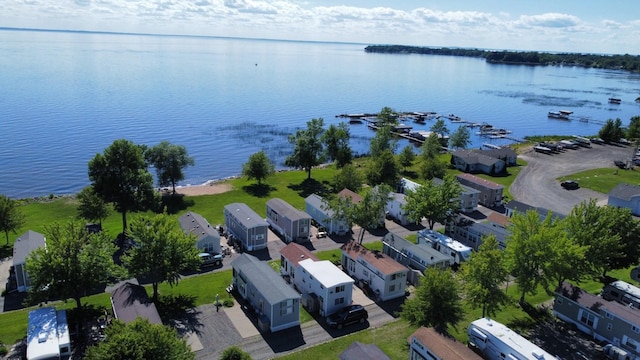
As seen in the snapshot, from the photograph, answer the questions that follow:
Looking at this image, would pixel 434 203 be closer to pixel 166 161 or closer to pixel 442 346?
pixel 442 346

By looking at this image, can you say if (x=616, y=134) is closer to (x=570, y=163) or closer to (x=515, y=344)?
(x=570, y=163)

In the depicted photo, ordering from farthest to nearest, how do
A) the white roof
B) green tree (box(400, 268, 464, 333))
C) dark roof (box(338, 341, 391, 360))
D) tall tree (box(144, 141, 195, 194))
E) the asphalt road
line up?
the asphalt road < tall tree (box(144, 141, 195, 194)) < the white roof < green tree (box(400, 268, 464, 333)) < dark roof (box(338, 341, 391, 360))

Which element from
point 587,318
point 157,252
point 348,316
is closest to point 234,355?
point 348,316

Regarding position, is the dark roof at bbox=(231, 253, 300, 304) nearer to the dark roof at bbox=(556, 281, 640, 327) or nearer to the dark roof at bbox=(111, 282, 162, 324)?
the dark roof at bbox=(111, 282, 162, 324)

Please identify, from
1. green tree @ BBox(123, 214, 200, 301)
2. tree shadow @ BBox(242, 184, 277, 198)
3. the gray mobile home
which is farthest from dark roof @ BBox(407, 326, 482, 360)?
tree shadow @ BBox(242, 184, 277, 198)

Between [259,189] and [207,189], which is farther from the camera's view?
[259,189]

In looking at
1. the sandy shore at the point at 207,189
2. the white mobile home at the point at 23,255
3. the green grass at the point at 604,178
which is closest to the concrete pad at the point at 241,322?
the white mobile home at the point at 23,255
